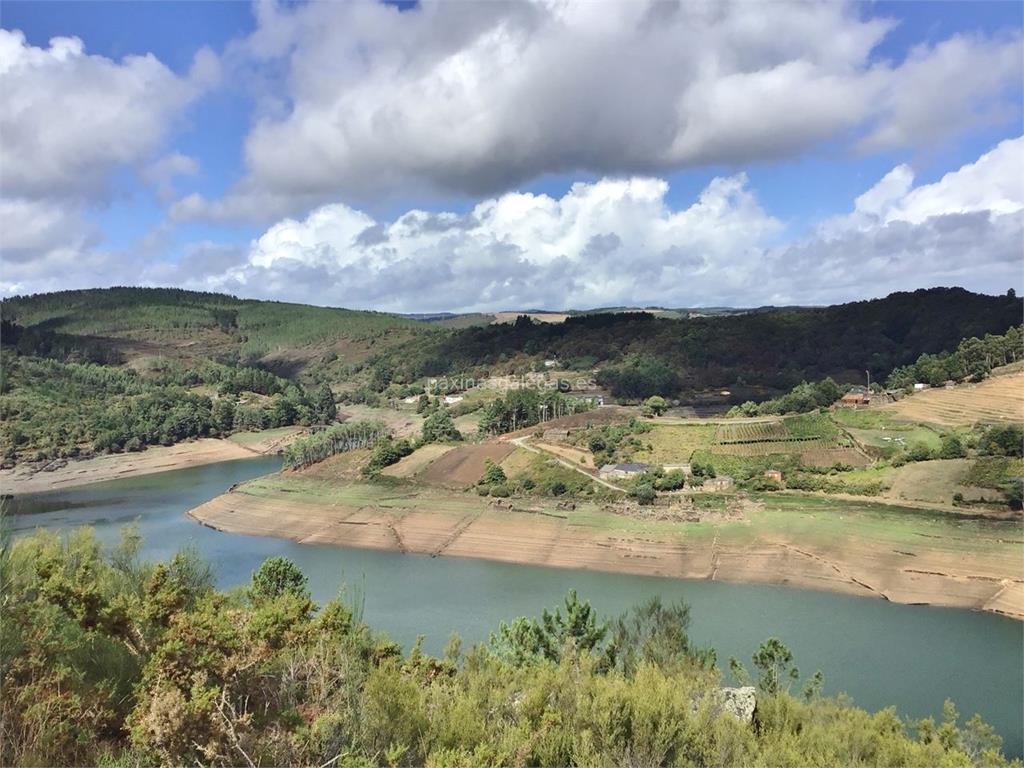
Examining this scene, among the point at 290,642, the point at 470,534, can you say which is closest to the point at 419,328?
the point at 470,534

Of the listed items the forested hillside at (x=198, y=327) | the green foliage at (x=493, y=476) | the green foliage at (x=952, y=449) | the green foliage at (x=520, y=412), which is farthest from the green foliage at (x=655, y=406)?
the forested hillside at (x=198, y=327)

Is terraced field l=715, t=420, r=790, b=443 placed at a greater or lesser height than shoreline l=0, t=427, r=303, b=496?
greater

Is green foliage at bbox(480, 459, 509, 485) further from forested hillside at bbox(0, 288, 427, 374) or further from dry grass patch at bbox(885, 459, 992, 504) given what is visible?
forested hillside at bbox(0, 288, 427, 374)

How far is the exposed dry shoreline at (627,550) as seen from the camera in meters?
32.5

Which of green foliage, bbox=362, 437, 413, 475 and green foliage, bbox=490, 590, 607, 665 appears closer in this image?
green foliage, bbox=490, 590, 607, 665

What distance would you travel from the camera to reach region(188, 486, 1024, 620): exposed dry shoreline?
107ft

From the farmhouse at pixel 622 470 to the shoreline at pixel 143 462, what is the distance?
47.9m

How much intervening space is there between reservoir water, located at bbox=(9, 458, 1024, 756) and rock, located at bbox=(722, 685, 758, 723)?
973 cm

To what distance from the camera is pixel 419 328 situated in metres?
183

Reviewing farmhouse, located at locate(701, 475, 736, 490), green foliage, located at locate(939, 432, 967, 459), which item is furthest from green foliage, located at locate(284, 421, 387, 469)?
green foliage, located at locate(939, 432, 967, 459)

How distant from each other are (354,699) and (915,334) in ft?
353

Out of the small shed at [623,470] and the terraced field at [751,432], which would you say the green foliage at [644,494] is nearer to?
the small shed at [623,470]

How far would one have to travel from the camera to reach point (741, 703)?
12.4m

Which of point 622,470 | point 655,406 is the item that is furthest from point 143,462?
point 655,406
